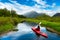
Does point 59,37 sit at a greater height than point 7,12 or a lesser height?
lesser

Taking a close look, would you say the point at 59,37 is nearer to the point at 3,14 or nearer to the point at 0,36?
the point at 0,36

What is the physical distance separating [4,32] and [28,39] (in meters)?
1.64

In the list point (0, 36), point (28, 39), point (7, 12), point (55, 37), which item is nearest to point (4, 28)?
point (0, 36)

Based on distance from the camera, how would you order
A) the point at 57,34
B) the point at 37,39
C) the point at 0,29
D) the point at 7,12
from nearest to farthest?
the point at 37,39, the point at 0,29, the point at 57,34, the point at 7,12

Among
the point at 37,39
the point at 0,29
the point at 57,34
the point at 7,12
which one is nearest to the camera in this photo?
the point at 37,39

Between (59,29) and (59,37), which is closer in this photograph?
(59,37)

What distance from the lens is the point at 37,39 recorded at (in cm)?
927

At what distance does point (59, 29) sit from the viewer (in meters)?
11.3

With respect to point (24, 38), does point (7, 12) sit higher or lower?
higher

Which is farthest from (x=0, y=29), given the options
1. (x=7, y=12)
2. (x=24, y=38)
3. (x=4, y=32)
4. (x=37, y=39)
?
(x=7, y=12)

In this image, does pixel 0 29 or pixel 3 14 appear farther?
pixel 3 14

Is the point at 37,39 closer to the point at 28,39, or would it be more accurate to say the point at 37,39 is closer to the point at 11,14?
the point at 28,39

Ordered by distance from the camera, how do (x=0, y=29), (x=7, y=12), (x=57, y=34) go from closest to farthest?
(x=0, y=29) < (x=57, y=34) < (x=7, y=12)

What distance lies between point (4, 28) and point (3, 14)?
8.79 metres
